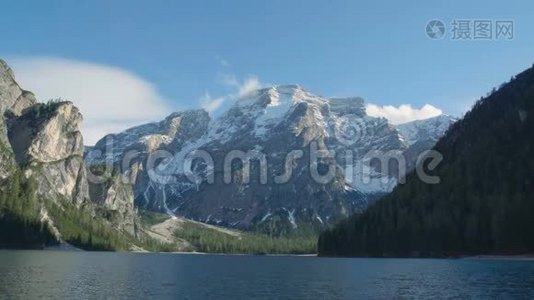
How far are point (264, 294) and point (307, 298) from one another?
8068mm

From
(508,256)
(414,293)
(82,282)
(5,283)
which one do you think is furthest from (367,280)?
(508,256)

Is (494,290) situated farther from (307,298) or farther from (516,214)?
(516,214)

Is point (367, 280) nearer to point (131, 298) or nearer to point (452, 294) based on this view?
point (452, 294)

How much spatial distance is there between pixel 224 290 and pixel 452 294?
110 ft

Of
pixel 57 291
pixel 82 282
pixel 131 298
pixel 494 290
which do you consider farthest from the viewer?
pixel 82 282

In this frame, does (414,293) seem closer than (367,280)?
Yes

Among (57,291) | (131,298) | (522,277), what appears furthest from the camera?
(522,277)

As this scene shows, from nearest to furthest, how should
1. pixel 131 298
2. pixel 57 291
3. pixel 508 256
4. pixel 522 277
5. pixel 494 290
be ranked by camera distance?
pixel 131 298, pixel 57 291, pixel 494 290, pixel 522 277, pixel 508 256

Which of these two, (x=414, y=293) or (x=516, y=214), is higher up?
(x=516, y=214)

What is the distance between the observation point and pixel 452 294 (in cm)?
8438

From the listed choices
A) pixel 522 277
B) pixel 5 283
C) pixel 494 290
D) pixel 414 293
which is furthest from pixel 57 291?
pixel 522 277

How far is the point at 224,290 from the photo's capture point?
8975 centimetres

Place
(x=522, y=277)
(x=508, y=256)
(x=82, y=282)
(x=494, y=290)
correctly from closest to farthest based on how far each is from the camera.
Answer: (x=494, y=290), (x=82, y=282), (x=522, y=277), (x=508, y=256)

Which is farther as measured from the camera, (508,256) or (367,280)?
(508,256)
